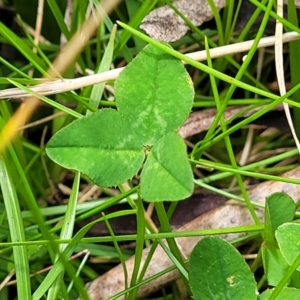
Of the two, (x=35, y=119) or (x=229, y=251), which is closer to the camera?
(x=229, y=251)

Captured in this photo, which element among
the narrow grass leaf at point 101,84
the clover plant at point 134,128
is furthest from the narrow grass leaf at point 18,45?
the clover plant at point 134,128

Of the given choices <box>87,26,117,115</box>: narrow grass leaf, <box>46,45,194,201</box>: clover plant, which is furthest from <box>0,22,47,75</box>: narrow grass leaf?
<box>46,45,194,201</box>: clover plant

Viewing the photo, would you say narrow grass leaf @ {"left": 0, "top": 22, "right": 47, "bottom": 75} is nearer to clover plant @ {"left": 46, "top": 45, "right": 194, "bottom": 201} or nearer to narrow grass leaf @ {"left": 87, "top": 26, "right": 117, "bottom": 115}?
narrow grass leaf @ {"left": 87, "top": 26, "right": 117, "bottom": 115}

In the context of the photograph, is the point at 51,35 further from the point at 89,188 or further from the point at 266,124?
the point at 266,124

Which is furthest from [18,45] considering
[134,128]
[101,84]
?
[134,128]

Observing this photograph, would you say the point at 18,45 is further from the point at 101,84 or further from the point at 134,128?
the point at 134,128

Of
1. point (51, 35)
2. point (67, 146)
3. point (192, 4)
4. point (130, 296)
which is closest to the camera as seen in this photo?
point (67, 146)

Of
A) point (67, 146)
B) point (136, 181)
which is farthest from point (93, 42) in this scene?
point (67, 146)

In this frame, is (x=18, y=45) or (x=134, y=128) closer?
(x=134, y=128)
